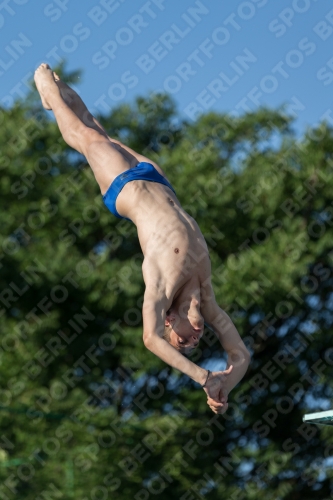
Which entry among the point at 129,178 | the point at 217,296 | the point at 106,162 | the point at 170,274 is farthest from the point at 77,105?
the point at 217,296

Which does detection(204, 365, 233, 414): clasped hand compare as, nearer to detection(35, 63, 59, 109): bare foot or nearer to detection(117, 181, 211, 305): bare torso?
detection(117, 181, 211, 305): bare torso

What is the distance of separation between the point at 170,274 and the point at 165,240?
19cm

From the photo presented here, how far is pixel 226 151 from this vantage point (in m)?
13.5

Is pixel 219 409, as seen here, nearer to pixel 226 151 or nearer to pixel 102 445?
pixel 102 445

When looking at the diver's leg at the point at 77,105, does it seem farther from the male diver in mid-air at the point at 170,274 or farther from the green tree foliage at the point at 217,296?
the green tree foliage at the point at 217,296

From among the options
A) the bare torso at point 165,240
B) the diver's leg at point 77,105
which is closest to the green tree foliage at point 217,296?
the diver's leg at point 77,105

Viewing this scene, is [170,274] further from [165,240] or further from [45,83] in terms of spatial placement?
[45,83]

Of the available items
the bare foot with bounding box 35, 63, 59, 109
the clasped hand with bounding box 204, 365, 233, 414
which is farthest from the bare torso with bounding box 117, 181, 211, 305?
the bare foot with bounding box 35, 63, 59, 109

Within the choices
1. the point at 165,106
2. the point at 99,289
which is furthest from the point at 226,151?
the point at 99,289

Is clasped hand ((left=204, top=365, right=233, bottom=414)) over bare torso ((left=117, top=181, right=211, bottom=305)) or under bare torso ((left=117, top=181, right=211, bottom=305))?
under

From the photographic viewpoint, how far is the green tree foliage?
1111cm

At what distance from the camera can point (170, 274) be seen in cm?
500

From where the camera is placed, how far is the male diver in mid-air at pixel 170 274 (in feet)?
16.2

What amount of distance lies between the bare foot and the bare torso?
41.4 inches
